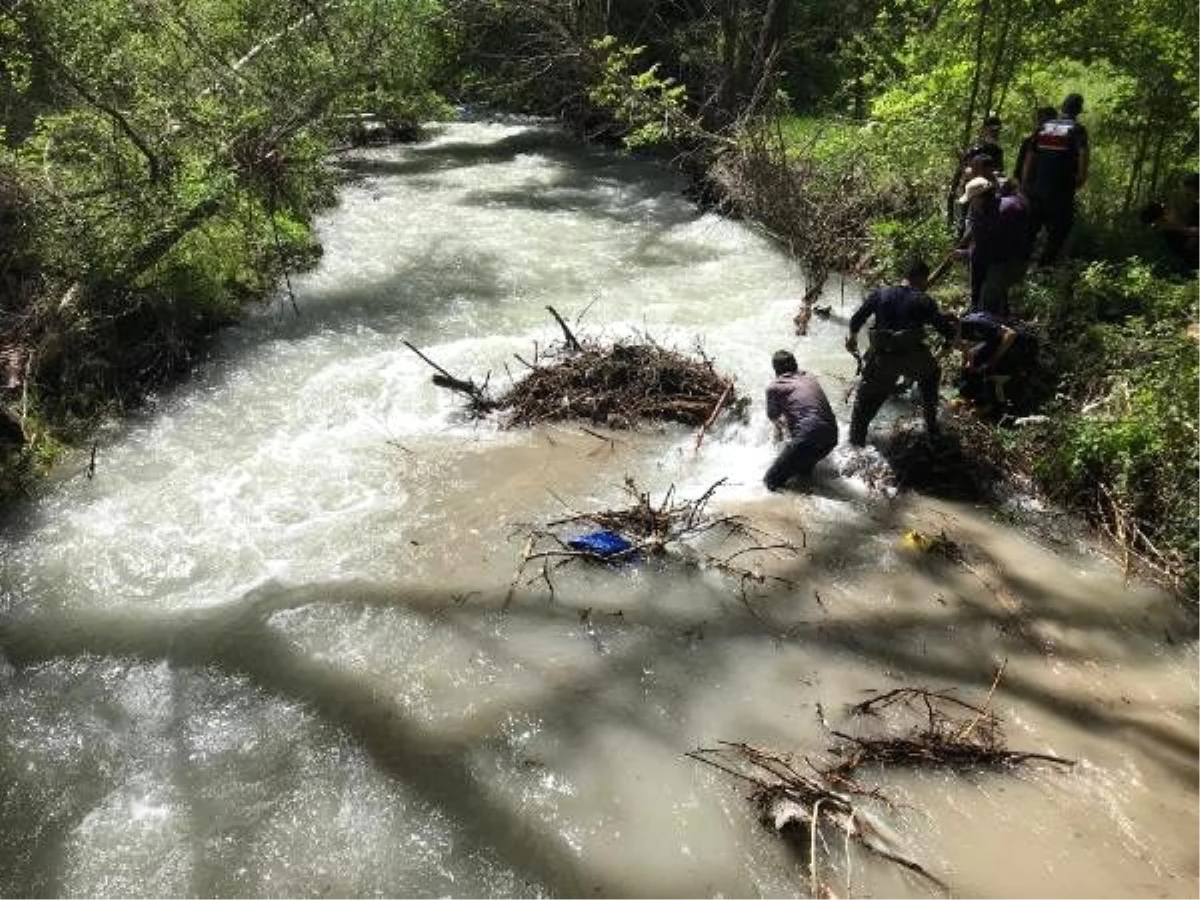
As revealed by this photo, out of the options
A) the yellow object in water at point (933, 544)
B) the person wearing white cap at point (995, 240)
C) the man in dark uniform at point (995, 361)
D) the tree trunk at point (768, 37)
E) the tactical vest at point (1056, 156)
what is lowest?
the yellow object in water at point (933, 544)

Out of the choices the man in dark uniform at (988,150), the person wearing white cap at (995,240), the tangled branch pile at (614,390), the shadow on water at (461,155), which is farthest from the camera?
the shadow on water at (461,155)

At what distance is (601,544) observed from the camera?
668cm

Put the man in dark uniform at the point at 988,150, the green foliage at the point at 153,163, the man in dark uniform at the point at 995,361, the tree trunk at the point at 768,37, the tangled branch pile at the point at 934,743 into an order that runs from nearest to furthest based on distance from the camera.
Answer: the tangled branch pile at the point at 934,743
the man in dark uniform at the point at 995,361
the green foliage at the point at 153,163
the man in dark uniform at the point at 988,150
the tree trunk at the point at 768,37

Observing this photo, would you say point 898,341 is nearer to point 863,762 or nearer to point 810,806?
point 863,762

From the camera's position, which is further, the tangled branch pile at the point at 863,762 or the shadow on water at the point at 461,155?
the shadow on water at the point at 461,155

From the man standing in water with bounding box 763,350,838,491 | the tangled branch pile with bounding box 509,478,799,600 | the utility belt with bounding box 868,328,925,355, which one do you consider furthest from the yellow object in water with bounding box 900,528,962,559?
the utility belt with bounding box 868,328,925,355

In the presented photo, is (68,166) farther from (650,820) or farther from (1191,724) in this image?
(1191,724)

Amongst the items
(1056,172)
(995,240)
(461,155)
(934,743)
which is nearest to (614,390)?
(995,240)

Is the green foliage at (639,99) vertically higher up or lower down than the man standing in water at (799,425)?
higher up

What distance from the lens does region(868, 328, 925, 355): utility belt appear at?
24.8ft

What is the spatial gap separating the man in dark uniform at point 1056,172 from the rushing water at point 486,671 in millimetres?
2934

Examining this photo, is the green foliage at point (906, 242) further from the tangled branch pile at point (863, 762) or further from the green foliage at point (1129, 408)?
the tangled branch pile at point (863, 762)

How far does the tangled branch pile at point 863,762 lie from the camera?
4.48 m

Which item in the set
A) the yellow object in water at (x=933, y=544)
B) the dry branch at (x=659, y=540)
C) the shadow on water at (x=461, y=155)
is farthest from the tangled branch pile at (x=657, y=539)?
the shadow on water at (x=461, y=155)
